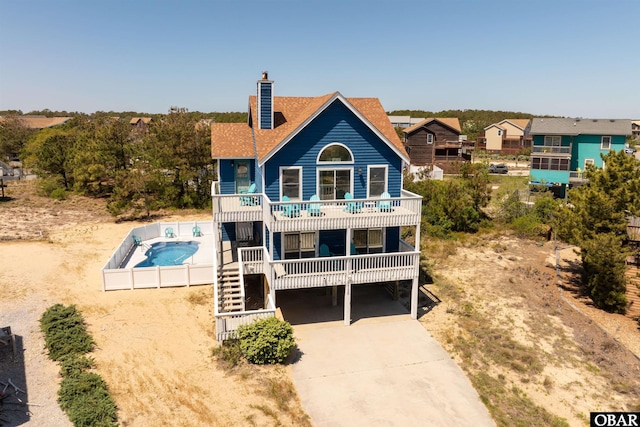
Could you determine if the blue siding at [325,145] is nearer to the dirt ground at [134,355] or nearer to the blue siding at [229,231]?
the blue siding at [229,231]

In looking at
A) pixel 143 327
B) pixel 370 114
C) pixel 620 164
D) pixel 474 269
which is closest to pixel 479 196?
pixel 474 269

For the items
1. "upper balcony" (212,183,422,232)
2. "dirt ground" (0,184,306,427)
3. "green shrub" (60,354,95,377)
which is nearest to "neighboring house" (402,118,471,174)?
"upper balcony" (212,183,422,232)

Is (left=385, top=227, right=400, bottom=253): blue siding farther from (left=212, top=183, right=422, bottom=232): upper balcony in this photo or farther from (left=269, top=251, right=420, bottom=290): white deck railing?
(left=269, top=251, right=420, bottom=290): white deck railing

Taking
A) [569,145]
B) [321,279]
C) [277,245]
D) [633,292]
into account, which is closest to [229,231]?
[277,245]

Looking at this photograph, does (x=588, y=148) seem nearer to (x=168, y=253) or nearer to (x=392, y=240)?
(x=392, y=240)

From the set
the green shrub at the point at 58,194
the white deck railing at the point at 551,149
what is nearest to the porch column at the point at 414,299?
the white deck railing at the point at 551,149

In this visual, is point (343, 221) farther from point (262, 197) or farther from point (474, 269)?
point (474, 269)
